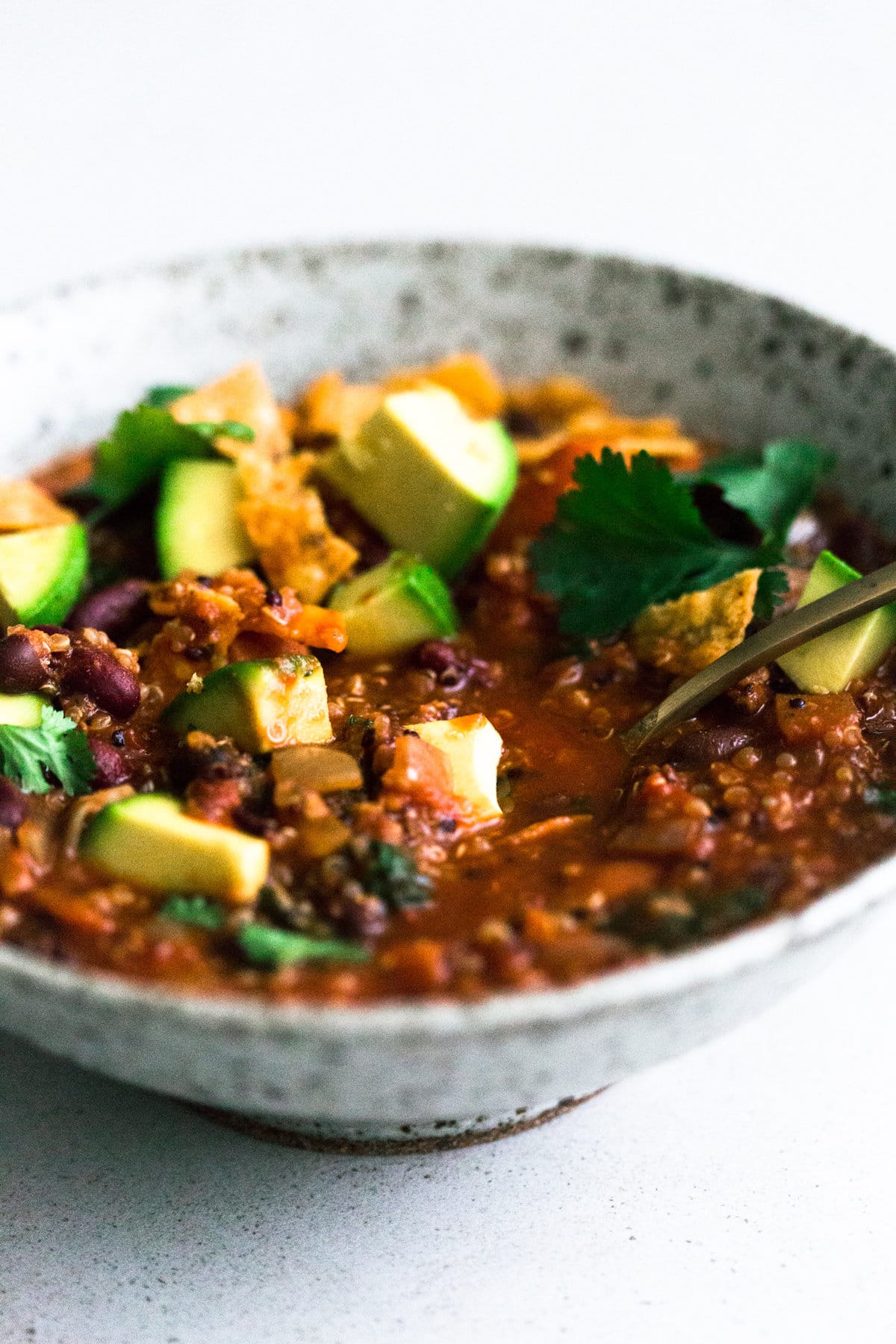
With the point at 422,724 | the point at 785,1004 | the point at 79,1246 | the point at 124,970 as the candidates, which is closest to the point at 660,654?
the point at 422,724

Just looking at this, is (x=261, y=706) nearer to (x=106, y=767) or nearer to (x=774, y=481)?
(x=106, y=767)

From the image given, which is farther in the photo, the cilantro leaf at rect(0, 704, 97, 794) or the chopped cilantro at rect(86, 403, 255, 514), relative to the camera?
the chopped cilantro at rect(86, 403, 255, 514)

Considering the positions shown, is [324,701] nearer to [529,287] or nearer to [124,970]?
[124,970]

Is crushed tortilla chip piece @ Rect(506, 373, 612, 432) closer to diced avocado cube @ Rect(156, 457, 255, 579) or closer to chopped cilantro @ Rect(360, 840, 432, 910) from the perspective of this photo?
diced avocado cube @ Rect(156, 457, 255, 579)

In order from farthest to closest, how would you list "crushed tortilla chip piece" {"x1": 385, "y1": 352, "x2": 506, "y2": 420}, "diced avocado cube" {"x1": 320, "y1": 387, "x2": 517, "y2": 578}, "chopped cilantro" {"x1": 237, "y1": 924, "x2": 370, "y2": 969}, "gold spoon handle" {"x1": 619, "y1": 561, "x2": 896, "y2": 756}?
1. "crushed tortilla chip piece" {"x1": 385, "y1": 352, "x2": 506, "y2": 420}
2. "diced avocado cube" {"x1": 320, "y1": 387, "x2": 517, "y2": 578}
3. "gold spoon handle" {"x1": 619, "y1": 561, "x2": 896, "y2": 756}
4. "chopped cilantro" {"x1": 237, "y1": 924, "x2": 370, "y2": 969}

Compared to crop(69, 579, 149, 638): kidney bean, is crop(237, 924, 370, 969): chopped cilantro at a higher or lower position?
higher

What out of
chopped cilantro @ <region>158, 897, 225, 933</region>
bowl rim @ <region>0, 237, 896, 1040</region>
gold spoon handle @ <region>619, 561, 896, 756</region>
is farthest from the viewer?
gold spoon handle @ <region>619, 561, 896, 756</region>

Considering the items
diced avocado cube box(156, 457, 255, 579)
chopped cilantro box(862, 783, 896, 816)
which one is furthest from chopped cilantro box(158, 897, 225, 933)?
chopped cilantro box(862, 783, 896, 816)

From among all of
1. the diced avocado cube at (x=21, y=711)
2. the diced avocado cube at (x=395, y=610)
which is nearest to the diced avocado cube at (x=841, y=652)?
the diced avocado cube at (x=395, y=610)
